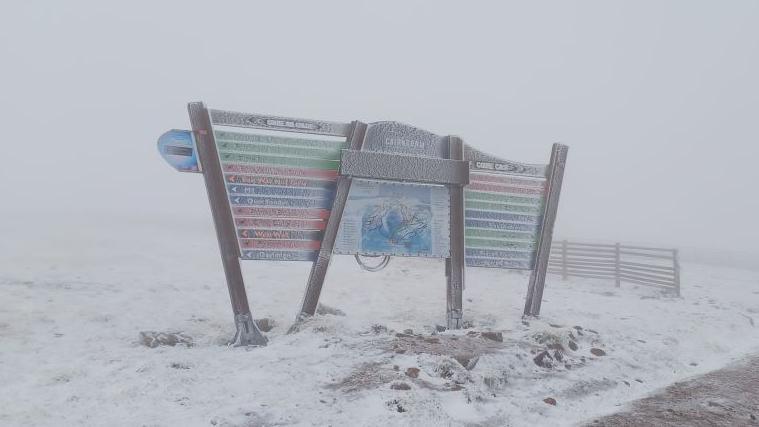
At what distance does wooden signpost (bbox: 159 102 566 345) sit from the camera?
590cm

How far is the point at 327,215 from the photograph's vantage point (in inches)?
254

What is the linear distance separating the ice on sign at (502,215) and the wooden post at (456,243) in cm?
17

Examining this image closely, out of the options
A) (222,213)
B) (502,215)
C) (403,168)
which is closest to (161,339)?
(222,213)

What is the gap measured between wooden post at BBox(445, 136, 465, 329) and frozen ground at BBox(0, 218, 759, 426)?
565 mm

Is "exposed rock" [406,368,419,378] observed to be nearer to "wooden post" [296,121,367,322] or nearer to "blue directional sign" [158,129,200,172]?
"wooden post" [296,121,367,322]

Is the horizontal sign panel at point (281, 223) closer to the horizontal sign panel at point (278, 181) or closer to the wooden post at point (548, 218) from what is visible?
the horizontal sign panel at point (278, 181)

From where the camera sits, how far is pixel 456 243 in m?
7.25

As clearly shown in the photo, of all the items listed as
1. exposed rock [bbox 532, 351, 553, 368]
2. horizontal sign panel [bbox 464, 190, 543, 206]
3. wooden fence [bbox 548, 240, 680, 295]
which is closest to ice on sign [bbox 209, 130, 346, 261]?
horizontal sign panel [bbox 464, 190, 543, 206]

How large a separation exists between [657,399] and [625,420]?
0.85 metres

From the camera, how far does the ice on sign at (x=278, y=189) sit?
599cm

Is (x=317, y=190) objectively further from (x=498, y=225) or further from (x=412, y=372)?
(x=498, y=225)

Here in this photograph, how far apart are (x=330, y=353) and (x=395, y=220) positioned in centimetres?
236

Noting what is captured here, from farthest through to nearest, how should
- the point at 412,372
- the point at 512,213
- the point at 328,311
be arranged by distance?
the point at 512,213, the point at 328,311, the point at 412,372

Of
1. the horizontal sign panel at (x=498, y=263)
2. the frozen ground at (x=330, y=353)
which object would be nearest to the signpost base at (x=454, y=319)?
the frozen ground at (x=330, y=353)
